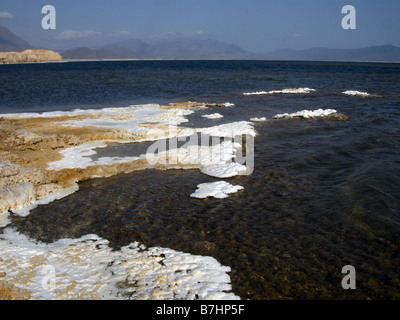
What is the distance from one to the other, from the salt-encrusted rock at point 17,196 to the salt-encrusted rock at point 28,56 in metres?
175

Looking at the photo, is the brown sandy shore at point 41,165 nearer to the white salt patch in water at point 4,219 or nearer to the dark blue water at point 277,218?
the white salt patch in water at point 4,219

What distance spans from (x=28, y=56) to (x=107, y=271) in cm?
19445

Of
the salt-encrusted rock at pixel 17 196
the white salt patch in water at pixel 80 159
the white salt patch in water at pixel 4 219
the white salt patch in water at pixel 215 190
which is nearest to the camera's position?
the white salt patch in water at pixel 4 219

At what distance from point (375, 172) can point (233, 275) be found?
787cm

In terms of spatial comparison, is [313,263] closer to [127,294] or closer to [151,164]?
[127,294]

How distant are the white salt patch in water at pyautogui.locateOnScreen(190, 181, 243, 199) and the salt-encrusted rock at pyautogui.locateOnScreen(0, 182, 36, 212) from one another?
15.1ft

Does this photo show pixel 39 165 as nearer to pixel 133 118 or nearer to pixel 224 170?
pixel 224 170

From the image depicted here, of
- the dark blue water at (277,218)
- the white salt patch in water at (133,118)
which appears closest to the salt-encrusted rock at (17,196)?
the dark blue water at (277,218)

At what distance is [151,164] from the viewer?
37.8ft

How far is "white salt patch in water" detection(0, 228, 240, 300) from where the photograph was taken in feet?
16.5

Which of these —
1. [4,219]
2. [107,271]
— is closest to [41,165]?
[4,219]

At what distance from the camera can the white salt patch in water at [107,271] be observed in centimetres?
503

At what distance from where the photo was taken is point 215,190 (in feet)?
30.5

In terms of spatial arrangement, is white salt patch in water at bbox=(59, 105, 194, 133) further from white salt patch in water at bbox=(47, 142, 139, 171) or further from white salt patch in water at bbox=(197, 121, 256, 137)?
white salt patch in water at bbox=(47, 142, 139, 171)
